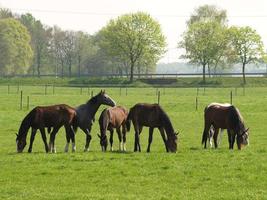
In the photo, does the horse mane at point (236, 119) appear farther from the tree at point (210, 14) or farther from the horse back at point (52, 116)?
the tree at point (210, 14)

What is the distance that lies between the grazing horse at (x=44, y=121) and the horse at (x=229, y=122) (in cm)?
533

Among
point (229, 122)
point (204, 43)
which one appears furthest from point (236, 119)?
point (204, 43)

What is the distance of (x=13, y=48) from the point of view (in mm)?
102375

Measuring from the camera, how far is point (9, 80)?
97.4 meters

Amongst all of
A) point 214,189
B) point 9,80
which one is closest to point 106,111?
point 214,189

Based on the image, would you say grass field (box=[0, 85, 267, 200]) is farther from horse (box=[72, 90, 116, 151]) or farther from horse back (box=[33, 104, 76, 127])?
horse back (box=[33, 104, 76, 127])

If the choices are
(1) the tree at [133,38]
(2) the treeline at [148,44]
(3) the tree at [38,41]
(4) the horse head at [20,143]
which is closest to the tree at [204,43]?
(2) the treeline at [148,44]

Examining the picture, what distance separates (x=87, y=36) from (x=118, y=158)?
120484 millimetres

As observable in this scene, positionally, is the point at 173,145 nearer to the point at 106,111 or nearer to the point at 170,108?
the point at 106,111

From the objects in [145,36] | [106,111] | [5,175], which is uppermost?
[145,36]

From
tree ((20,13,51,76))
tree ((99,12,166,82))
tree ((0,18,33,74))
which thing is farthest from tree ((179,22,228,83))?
tree ((20,13,51,76))

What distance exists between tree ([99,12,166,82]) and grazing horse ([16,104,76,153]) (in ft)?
260

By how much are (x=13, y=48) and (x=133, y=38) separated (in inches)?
913

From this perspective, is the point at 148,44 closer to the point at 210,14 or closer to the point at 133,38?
the point at 133,38
